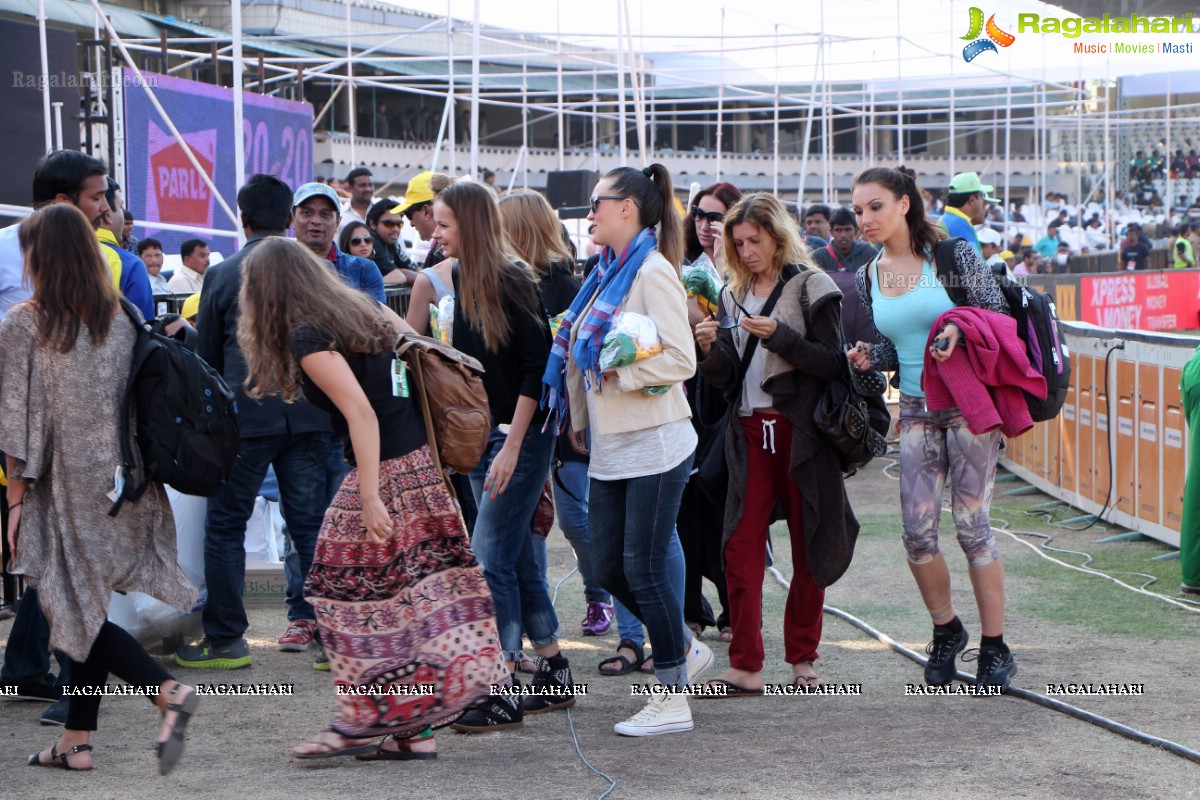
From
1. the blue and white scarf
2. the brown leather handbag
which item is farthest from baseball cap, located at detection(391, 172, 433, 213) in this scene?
the brown leather handbag

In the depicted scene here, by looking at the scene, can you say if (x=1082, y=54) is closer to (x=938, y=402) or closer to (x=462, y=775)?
(x=938, y=402)

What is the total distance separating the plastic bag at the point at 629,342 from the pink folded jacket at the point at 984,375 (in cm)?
120

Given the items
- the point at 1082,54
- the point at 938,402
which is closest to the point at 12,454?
the point at 938,402

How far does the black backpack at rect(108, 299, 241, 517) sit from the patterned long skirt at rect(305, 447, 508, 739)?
1.47 feet

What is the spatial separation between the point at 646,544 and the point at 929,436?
1299 mm

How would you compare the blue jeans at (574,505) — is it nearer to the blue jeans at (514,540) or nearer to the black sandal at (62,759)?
the blue jeans at (514,540)

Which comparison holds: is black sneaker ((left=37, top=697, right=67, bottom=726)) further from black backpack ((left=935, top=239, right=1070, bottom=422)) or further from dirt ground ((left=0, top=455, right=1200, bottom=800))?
black backpack ((left=935, top=239, right=1070, bottom=422))

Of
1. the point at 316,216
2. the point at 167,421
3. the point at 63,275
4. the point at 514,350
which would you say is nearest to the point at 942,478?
the point at 514,350

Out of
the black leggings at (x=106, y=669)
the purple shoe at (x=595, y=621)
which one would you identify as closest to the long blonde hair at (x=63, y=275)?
the black leggings at (x=106, y=669)

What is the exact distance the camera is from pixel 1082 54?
1085 inches

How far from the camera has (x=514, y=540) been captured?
16.3 ft

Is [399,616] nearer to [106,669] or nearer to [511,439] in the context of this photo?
[511,439]

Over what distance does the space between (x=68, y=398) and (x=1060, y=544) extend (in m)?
6.15

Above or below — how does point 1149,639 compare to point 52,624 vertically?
below
